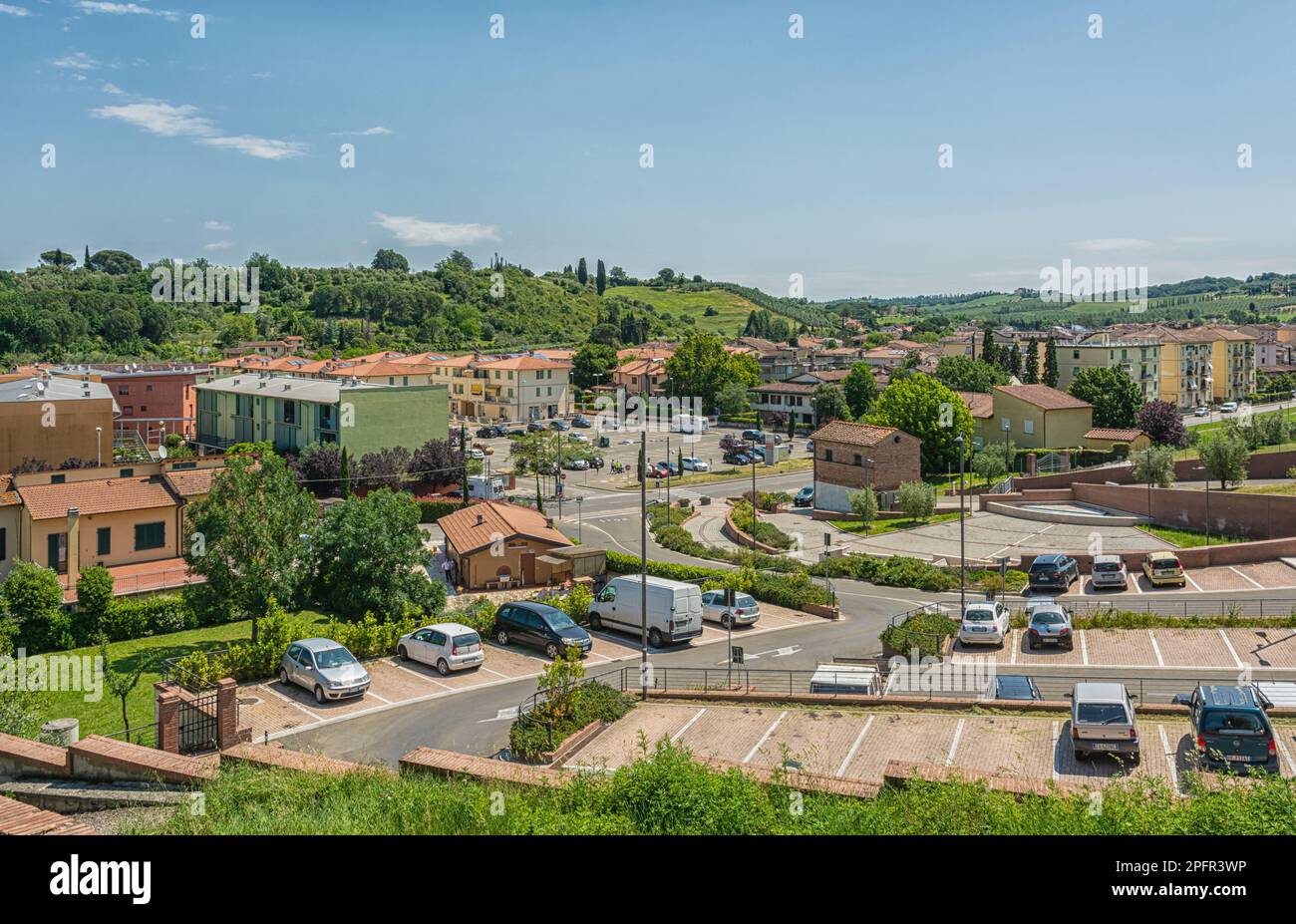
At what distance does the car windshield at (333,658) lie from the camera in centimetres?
2292

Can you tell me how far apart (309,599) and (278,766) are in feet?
61.6

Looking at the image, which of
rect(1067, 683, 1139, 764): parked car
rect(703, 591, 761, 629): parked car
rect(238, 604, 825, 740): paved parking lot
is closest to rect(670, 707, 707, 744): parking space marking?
rect(238, 604, 825, 740): paved parking lot

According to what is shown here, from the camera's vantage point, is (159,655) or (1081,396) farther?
(1081,396)

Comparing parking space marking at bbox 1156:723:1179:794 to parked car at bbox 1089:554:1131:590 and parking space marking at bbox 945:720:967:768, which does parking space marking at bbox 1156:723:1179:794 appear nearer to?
parking space marking at bbox 945:720:967:768

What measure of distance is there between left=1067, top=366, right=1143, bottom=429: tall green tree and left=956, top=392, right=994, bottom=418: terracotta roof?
18.1ft

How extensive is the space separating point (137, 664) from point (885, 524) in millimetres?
32724

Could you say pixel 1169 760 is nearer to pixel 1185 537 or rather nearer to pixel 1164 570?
pixel 1164 570

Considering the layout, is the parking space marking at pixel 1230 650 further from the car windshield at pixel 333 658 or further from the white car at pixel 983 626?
the car windshield at pixel 333 658

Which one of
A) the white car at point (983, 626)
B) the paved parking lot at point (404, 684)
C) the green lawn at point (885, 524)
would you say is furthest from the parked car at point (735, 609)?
the green lawn at point (885, 524)

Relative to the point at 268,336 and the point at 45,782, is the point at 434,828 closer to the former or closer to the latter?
the point at 45,782

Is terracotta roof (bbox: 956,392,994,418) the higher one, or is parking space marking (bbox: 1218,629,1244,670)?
terracotta roof (bbox: 956,392,994,418)

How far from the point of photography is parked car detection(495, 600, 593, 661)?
1043 inches
